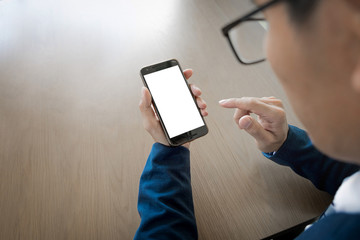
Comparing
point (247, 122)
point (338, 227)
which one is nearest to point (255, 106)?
point (247, 122)

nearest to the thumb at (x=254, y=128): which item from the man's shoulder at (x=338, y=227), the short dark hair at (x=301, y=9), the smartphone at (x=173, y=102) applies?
the smartphone at (x=173, y=102)

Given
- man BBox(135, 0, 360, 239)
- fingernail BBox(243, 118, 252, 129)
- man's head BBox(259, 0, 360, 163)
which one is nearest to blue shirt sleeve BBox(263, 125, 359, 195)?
fingernail BBox(243, 118, 252, 129)

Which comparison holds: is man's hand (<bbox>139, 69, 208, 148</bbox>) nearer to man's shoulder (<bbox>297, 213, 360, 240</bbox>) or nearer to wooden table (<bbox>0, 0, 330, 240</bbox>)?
wooden table (<bbox>0, 0, 330, 240</bbox>)

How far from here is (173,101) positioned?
74cm

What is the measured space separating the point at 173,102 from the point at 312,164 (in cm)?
38

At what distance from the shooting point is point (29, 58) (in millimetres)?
854

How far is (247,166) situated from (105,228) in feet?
1.22

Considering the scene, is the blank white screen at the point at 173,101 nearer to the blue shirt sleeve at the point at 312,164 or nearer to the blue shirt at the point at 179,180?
the blue shirt at the point at 179,180

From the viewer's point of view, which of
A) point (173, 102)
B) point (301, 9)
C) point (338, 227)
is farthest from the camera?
point (173, 102)

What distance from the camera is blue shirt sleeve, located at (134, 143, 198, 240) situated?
59 centimetres

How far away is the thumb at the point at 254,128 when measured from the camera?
648 mm

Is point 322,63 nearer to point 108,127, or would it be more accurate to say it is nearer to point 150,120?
point 150,120

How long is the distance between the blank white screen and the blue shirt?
80 millimetres

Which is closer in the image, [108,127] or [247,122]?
[247,122]
